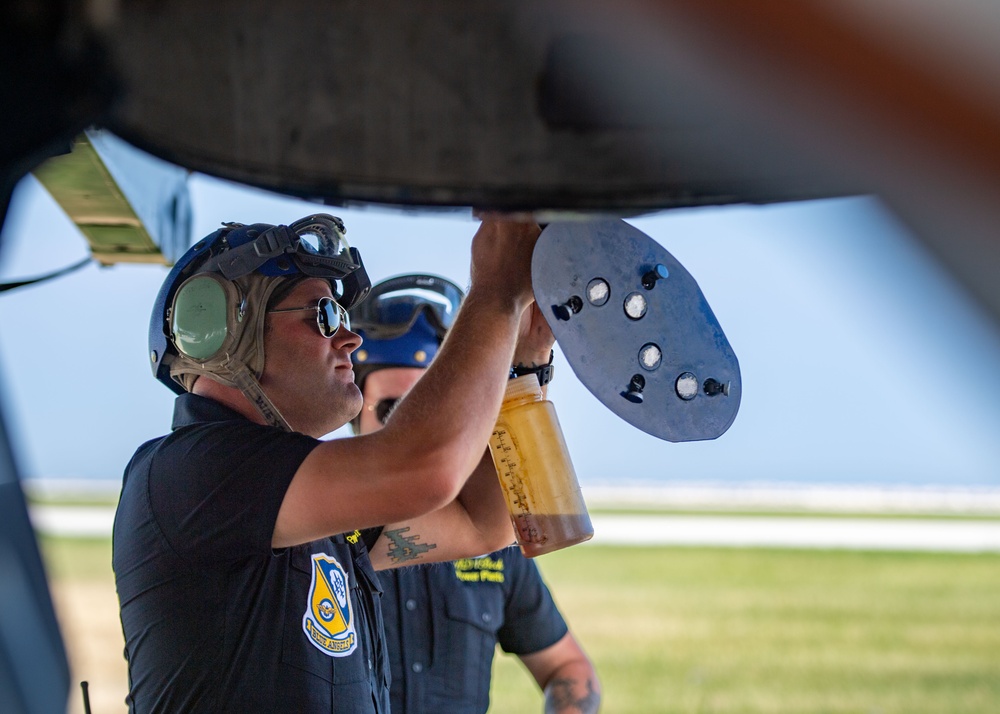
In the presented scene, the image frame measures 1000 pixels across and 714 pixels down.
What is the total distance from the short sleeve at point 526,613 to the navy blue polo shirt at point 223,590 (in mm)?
1424

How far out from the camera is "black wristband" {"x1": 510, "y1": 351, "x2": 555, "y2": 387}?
2.30m

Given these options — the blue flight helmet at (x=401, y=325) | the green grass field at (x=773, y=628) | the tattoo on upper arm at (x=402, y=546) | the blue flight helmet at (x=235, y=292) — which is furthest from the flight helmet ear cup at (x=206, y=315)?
the green grass field at (x=773, y=628)

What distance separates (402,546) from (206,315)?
2.72 ft

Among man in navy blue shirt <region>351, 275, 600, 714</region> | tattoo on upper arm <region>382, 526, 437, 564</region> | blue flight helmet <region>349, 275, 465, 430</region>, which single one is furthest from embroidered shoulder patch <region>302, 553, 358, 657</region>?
blue flight helmet <region>349, 275, 465, 430</region>

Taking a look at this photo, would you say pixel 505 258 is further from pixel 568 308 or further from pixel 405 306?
pixel 405 306

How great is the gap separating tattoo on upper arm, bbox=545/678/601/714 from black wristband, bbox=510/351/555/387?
1752mm

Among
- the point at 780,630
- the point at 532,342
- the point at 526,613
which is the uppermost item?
the point at 532,342

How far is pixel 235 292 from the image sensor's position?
2.31 meters

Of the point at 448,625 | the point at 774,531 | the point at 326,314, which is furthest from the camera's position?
the point at 774,531

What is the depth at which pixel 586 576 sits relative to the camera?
19.2 meters

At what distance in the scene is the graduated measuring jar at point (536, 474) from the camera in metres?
2.14

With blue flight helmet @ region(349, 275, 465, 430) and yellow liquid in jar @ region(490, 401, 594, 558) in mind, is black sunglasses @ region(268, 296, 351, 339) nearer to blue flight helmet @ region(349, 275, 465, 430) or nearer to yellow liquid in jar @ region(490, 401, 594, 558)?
yellow liquid in jar @ region(490, 401, 594, 558)

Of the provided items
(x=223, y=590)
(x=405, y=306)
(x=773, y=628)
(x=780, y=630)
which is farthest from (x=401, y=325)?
(x=773, y=628)

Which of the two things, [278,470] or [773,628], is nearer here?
[278,470]
